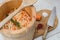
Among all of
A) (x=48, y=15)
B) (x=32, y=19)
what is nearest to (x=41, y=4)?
(x=48, y=15)

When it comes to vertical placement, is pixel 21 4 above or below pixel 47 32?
above

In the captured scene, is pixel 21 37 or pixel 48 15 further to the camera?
pixel 48 15

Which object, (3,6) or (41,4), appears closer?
(3,6)

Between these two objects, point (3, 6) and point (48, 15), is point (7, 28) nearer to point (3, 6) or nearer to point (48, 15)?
point (3, 6)

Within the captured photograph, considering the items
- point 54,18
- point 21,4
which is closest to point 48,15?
point 54,18

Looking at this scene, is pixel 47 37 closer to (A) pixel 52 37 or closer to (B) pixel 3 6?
(A) pixel 52 37

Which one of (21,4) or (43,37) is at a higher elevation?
(21,4)

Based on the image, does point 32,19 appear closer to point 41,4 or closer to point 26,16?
point 26,16
